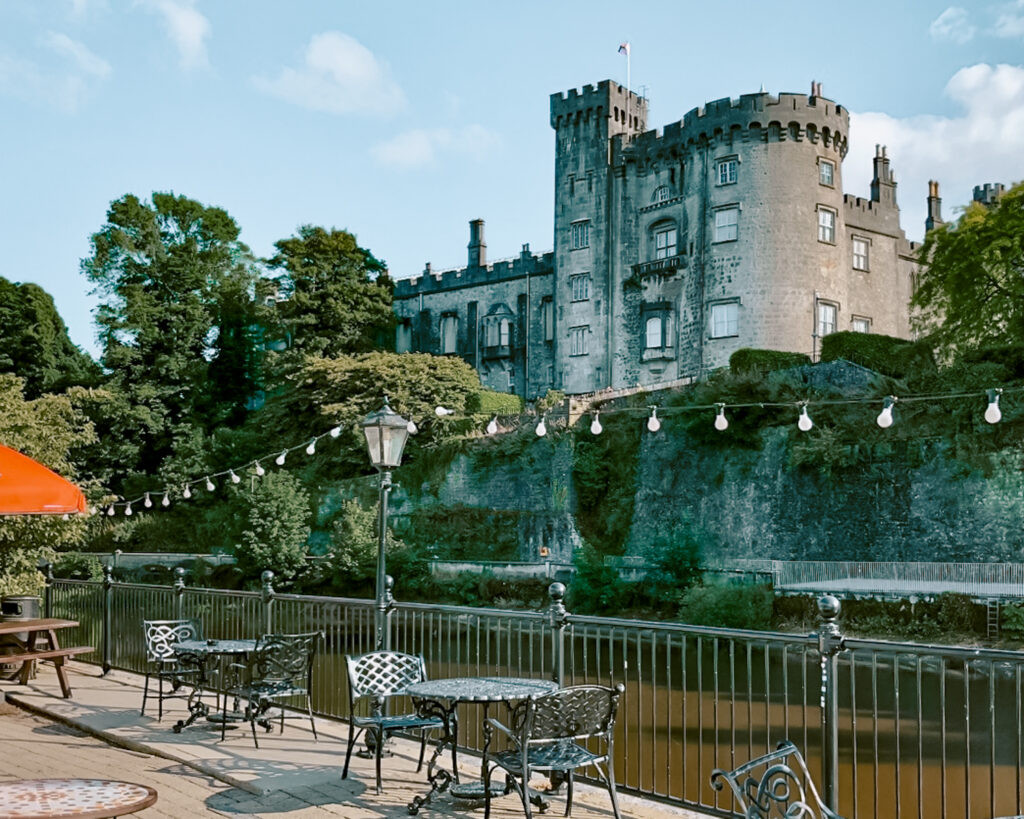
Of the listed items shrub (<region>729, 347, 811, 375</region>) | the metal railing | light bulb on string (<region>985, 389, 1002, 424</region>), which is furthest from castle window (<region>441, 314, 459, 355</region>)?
light bulb on string (<region>985, 389, 1002, 424</region>)

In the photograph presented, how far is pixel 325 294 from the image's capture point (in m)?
42.8

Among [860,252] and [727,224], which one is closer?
[727,224]

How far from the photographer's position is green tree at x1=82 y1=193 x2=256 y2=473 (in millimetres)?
41375

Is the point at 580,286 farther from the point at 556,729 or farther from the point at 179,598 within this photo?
the point at 556,729

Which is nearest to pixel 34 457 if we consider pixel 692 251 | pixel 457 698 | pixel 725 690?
pixel 725 690

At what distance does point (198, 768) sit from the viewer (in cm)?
683

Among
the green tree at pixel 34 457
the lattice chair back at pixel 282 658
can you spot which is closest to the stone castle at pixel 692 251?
the green tree at pixel 34 457

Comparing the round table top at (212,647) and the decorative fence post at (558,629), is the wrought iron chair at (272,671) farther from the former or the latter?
the decorative fence post at (558,629)

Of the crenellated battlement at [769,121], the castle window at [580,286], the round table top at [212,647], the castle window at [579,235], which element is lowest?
the round table top at [212,647]

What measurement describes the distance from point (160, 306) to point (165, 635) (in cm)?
3498

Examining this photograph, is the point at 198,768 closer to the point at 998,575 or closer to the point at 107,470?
the point at 998,575

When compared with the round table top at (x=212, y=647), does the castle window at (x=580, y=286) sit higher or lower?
higher

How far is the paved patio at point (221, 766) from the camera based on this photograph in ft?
19.5

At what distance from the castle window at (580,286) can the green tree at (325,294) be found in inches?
340
